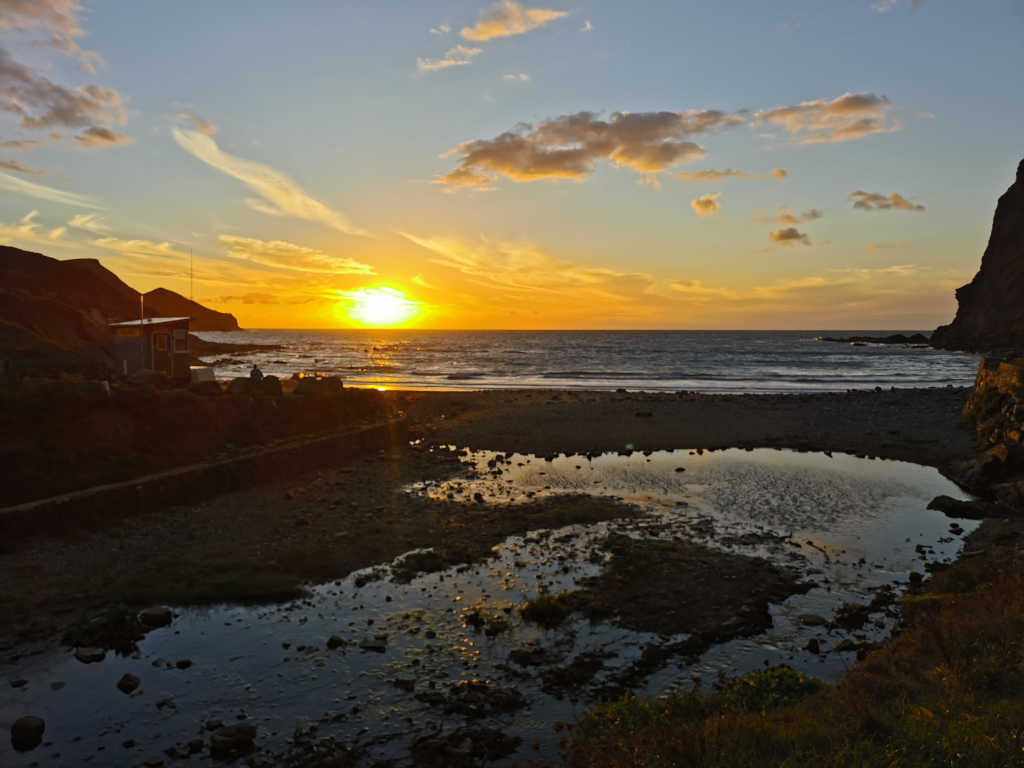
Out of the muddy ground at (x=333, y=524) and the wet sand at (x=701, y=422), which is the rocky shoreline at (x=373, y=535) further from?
the wet sand at (x=701, y=422)

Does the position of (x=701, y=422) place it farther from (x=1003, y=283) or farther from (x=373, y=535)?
(x=1003, y=283)

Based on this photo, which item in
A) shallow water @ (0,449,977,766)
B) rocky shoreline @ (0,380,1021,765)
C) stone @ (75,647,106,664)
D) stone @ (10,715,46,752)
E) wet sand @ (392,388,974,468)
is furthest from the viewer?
wet sand @ (392,388,974,468)

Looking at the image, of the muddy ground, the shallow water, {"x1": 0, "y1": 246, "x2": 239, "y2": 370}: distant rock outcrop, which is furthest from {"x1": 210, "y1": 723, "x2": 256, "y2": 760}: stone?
{"x1": 0, "y1": 246, "x2": 239, "y2": 370}: distant rock outcrop

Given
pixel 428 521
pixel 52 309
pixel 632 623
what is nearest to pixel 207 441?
pixel 428 521

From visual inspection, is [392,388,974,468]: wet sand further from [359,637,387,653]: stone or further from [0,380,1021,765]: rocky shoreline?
[359,637,387,653]: stone

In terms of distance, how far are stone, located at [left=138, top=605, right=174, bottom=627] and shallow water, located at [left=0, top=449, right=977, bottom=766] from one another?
0.26m

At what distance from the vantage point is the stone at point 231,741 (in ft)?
26.2

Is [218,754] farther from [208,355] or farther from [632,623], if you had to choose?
[208,355]

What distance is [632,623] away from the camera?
1142 cm

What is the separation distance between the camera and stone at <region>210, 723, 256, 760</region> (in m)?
8.00

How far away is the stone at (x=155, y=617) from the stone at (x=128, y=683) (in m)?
1.89

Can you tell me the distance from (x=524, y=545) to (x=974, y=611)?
9.01 m

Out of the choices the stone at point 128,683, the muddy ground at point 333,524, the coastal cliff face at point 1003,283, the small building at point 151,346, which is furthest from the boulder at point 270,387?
the coastal cliff face at point 1003,283

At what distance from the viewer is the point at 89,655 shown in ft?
33.5
